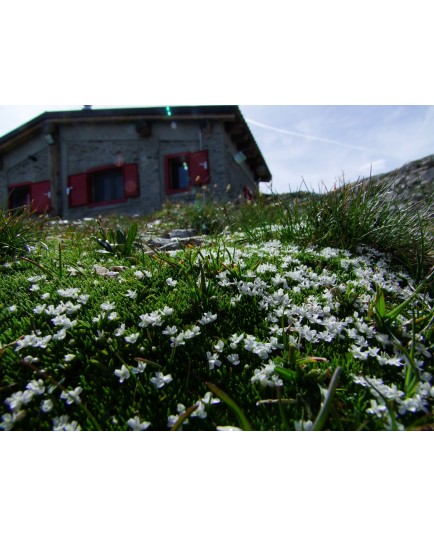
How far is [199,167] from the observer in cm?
1266

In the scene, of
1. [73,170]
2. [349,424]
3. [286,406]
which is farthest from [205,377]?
[73,170]

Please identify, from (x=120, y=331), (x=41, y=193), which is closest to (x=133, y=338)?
(x=120, y=331)

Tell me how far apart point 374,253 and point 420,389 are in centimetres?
211

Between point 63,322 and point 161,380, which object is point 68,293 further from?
point 161,380

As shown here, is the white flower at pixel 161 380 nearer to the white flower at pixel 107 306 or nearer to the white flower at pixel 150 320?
the white flower at pixel 150 320

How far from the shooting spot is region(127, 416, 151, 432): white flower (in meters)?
1.33

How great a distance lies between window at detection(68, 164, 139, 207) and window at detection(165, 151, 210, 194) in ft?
4.72

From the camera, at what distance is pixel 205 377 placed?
1.64 meters

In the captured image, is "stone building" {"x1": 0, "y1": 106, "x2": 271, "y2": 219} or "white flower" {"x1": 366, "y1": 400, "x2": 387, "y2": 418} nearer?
"white flower" {"x1": 366, "y1": 400, "x2": 387, "y2": 418}

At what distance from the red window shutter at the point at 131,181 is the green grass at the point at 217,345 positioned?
1101 centimetres

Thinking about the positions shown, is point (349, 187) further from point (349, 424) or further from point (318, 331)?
point (349, 424)

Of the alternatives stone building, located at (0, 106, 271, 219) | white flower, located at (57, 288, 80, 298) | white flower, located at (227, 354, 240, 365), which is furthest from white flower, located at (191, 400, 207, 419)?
stone building, located at (0, 106, 271, 219)

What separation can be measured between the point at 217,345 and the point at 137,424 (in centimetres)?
57

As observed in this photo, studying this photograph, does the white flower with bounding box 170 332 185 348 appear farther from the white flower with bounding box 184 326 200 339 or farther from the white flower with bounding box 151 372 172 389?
the white flower with bounding box 151 372 172 389
